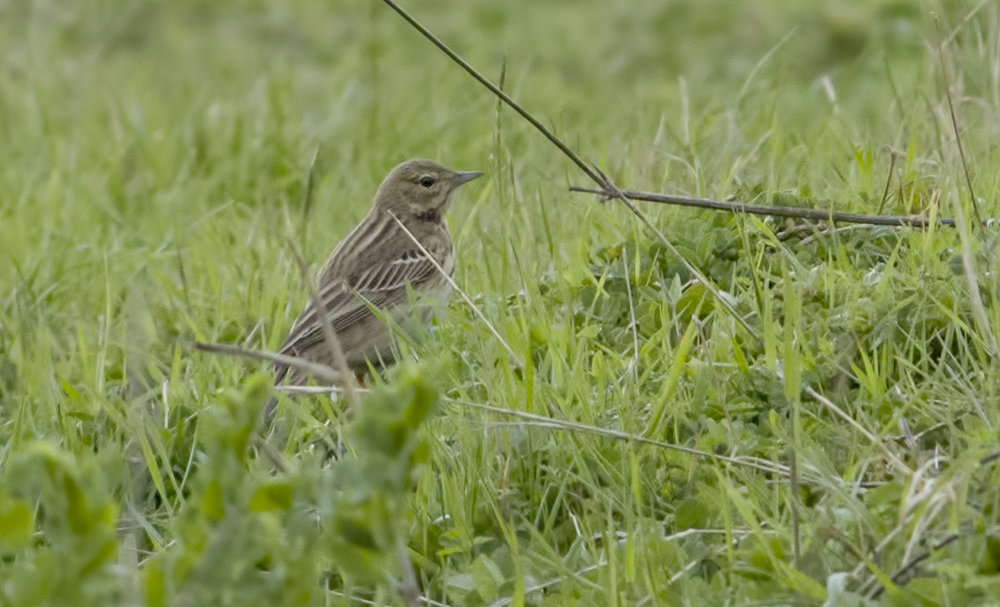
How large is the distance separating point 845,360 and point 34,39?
25.3 feet

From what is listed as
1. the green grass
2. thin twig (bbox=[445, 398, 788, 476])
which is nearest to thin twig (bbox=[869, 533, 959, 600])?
the green grass

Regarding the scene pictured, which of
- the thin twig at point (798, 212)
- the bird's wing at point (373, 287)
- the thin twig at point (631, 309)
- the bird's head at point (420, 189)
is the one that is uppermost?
the thin twig at point (798, 212)

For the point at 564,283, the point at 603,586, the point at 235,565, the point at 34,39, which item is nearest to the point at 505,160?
the point at 564,283

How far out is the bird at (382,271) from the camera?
18.7ft

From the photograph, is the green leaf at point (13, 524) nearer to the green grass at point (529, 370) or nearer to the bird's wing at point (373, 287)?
the green grass at point (529, 370)

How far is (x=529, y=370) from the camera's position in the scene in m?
4.18

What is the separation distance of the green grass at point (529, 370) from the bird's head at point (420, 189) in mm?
241

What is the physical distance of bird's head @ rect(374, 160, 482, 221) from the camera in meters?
6.57

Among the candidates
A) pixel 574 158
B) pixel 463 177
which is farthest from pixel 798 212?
pixel 463 177

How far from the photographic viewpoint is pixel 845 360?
4.17 m

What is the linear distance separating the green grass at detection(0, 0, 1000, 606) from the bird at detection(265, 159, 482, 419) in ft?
0.47

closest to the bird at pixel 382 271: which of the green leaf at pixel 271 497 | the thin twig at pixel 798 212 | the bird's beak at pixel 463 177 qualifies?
the bird's beak at pixel 463 177

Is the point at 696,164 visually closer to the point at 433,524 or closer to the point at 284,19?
the point at 433,524

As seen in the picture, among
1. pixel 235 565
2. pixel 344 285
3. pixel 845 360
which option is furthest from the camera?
pixel 344 285
